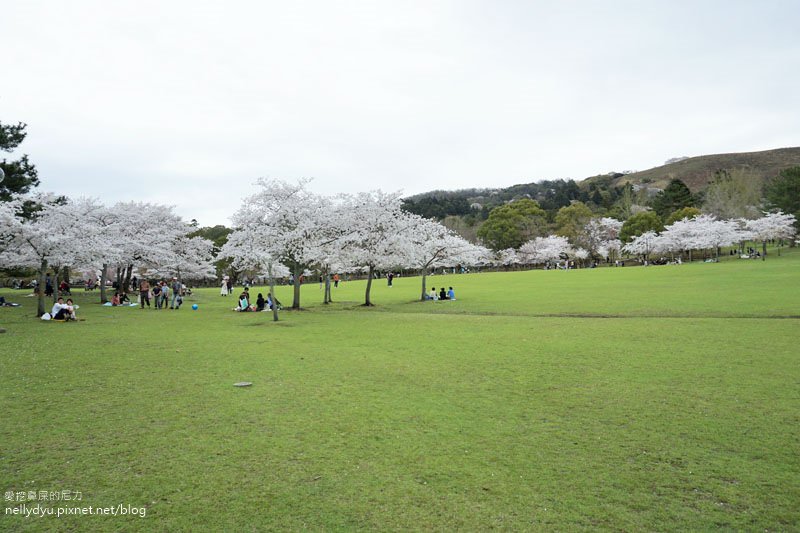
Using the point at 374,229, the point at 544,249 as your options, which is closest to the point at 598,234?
the point at 544,249

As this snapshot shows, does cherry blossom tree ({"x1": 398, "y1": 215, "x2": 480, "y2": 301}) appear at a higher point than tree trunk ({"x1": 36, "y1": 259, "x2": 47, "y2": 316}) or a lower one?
higher

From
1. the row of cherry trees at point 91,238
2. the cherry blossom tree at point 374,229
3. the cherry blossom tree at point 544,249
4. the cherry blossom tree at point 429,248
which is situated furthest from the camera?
the cherry blossom tree at point 544,249

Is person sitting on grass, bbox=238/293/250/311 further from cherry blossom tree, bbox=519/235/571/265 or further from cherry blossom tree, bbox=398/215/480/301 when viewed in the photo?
cherry blossom tree, bbox=519/235/571/265

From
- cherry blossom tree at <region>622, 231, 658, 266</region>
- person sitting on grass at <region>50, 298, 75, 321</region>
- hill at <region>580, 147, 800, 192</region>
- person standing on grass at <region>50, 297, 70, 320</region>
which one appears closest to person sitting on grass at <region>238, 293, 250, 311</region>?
person sitting on grass at <region>50, 298, 75, 321</region>

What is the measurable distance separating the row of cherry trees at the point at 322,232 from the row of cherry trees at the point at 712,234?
51191 mm

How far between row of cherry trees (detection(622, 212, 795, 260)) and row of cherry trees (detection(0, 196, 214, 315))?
65750mm

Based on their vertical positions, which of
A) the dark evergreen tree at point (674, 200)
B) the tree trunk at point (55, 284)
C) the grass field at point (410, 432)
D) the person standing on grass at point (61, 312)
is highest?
the dark evergreen tree at point (674, 200)

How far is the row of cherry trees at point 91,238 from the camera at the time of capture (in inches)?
888

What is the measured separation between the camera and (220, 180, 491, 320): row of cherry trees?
2680 centimetres

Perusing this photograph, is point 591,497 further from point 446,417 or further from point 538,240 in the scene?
point 538,240

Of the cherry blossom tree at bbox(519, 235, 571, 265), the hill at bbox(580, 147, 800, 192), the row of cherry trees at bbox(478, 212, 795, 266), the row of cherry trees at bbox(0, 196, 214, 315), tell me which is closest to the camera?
the row of cherry trees at bbox(0, 196, 214, 315)

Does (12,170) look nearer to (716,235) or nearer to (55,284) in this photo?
(55,284)

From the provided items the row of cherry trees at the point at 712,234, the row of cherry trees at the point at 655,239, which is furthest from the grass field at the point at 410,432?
the row of cherry trees at the point at 655,239

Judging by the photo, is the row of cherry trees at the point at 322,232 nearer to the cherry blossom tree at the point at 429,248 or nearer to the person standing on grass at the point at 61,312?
the cherry blossom tree at the point at 429,248
